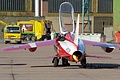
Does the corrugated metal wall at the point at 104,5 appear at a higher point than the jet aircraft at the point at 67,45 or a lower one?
higher

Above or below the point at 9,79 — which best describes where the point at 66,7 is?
above

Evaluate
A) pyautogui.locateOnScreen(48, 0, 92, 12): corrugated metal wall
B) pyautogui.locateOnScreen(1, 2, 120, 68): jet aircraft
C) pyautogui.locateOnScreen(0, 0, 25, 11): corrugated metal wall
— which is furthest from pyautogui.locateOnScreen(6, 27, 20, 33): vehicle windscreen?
pyautogui.locateOnScreen(1, 2, 120, 68): jet aircraft

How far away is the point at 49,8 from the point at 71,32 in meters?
72.8

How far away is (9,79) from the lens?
19.8m

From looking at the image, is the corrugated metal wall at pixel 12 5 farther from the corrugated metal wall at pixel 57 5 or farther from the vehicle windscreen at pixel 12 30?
the vehicle windscreen at pixel 12 30

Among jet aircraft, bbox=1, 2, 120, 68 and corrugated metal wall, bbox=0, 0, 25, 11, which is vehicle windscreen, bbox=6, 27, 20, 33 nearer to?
corrugated metal wall, bbox=0, 0, 25, 11

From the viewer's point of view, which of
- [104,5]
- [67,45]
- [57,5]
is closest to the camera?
[67,45]

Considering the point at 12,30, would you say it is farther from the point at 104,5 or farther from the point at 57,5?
the point at 104,5

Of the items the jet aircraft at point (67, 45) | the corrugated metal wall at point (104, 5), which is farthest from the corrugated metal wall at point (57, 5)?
the jet aircraft at point (67, 45)

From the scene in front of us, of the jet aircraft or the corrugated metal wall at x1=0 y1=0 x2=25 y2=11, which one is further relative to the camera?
the corrugated metal wall at x1=0 y1=0 x2=25 y2=11

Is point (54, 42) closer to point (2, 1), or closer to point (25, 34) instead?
point (25, 34)

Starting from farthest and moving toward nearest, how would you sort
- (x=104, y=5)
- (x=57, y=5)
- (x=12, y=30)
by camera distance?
(x=104, y=5), (x=57, y=5), (x=12, y=30)

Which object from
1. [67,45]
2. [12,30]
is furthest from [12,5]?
[67,45]

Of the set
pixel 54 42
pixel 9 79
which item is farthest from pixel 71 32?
pixel 9 79
